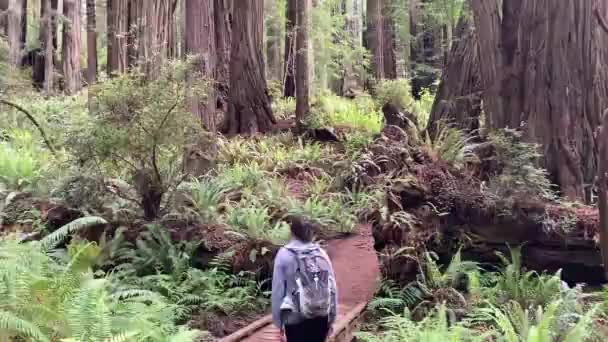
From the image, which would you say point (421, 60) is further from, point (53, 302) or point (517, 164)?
point (53, 302)

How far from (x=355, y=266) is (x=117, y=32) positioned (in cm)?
1120

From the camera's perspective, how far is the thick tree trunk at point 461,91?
1323 centimetres

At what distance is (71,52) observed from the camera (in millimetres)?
28031

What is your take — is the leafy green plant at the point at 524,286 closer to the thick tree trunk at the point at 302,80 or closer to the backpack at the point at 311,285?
the backpack at the point at 311,285

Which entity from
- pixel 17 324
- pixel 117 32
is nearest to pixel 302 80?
pixel 117 32

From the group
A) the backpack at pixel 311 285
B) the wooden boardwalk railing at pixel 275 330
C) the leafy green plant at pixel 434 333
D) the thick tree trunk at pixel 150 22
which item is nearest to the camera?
the backpack at pixel 311 285

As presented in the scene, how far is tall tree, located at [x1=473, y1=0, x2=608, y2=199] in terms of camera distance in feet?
30.3

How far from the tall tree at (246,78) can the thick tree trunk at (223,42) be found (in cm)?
54

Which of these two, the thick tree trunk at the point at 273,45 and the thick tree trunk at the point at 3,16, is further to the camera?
the thick tree trunk at the point at 273,45

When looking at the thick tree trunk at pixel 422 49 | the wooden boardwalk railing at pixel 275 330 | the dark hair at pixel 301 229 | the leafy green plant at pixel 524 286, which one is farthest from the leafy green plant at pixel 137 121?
A: the thick tree trunk at pixel 422 49

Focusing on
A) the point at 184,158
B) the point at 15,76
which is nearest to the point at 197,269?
the point at 184,158

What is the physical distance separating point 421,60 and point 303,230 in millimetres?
25198

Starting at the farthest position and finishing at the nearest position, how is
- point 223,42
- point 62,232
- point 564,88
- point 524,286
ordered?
point 223,42 < point 564,88 < point 524,286 < point 62,232

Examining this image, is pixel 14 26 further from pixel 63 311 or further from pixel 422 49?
pixel 63 311
